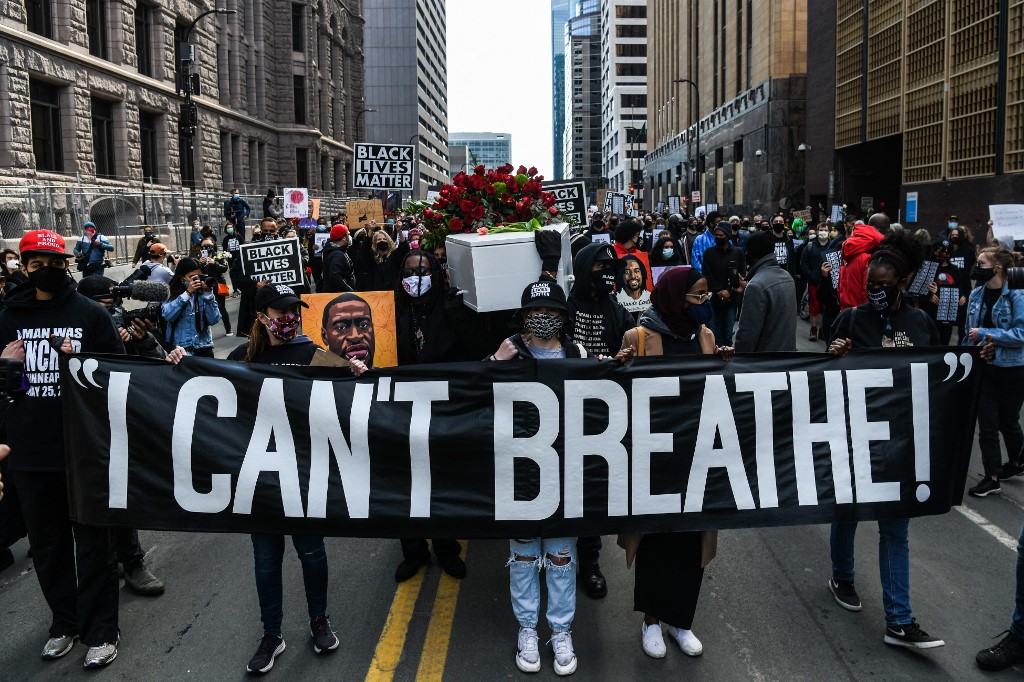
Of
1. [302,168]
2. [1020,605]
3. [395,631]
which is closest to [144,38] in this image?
[302,168]

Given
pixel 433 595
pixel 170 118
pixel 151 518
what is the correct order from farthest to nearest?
pixel 170 118 < pixel 433 595 < pixel 151 518

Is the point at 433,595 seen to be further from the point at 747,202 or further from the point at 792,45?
the point at 747,202

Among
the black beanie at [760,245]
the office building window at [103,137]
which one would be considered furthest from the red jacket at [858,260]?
the office building window at [103,137]

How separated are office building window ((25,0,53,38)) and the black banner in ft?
90.1

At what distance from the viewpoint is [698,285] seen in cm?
506

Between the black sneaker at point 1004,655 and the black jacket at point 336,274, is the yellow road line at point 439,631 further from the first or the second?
the black jacket at point 336,274

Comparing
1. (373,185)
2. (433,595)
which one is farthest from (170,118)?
(433,595)

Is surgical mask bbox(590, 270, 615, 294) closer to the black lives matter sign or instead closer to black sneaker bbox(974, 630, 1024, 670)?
black sneaker bbox(974, 630, 1024, 670)

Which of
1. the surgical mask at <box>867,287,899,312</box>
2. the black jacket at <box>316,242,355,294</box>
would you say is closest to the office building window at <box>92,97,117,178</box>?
the black jacket at <box>316,242,355,294</box>

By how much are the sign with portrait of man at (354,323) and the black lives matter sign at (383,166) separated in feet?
32.7

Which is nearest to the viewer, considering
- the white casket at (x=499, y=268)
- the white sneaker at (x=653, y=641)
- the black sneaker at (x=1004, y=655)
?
the black sneaker at (x=1004, y=655)

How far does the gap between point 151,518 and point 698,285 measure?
3220 millimetres

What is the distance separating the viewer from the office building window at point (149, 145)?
36.5 m

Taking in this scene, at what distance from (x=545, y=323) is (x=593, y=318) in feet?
4.22
